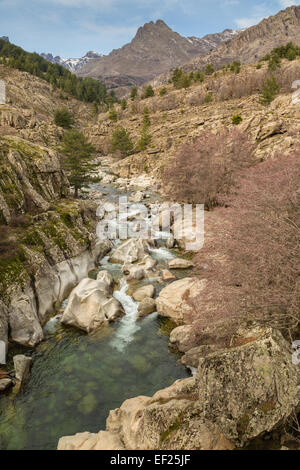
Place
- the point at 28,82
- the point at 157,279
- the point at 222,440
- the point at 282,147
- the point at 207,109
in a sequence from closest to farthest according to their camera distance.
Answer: the point at 222,440, the point at 157,279, the point at 282,147, the point at 207,109, the point at 28,82

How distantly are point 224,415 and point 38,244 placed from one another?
562 inches

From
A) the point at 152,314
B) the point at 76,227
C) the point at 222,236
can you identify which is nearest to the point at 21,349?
the point at 152,314

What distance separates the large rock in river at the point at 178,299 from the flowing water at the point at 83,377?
768mm

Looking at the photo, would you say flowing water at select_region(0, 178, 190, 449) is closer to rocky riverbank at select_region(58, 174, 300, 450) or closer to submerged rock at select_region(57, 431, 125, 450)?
submerged rock at select_region(57, 431, 125, 450)

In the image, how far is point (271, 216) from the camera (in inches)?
428

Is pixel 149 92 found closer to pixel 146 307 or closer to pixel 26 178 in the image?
pixel 26 178

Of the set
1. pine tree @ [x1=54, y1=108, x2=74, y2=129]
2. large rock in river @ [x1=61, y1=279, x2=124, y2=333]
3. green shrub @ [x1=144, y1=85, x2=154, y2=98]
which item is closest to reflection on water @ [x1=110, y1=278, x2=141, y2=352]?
large rock in river @ [x1=61, y1=279, x2=124, y2=333]

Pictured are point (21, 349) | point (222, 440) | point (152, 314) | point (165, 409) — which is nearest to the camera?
point (222, 440)

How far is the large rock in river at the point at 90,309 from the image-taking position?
47.9ft

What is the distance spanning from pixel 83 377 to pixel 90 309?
157 inches

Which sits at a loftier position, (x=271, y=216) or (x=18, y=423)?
(x=271, y=216)

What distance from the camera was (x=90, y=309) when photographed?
14.9 meters

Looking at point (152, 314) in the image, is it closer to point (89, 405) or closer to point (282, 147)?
point (89, 405)

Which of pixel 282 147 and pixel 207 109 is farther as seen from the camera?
pixel 207 109
